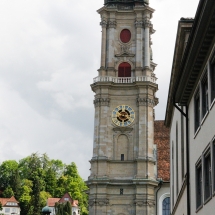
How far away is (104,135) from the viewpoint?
62844 millimetres

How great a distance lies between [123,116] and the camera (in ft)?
208

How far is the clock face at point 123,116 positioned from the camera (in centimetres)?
6359

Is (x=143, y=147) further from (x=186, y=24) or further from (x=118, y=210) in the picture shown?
(x=186, y=24)

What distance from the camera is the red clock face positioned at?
67.1 m

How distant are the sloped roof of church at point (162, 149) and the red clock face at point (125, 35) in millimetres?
11748

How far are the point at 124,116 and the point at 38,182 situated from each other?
44243mm

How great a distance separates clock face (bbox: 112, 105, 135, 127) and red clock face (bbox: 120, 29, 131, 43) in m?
8.40

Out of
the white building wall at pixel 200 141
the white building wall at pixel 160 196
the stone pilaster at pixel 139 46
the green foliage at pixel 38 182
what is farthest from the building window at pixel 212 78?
the green foliage at pixel 38 182

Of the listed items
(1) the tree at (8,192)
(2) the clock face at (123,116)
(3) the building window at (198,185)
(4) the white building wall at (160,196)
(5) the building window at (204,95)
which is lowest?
(3) the building window at (198,185)

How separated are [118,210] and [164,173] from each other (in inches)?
306

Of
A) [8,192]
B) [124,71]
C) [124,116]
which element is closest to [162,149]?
[124,116]

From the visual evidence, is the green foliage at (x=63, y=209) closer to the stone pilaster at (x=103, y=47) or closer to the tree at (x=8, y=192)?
the stone pilaster at (x=103, y=47)

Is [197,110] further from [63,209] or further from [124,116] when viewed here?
[63,209]

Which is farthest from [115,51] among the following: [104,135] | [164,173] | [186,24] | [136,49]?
[186,24]
